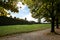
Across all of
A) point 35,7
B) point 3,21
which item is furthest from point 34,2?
point 3,21

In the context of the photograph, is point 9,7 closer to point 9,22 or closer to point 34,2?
point 34,2

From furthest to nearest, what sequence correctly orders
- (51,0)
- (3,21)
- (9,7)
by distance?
(3,21)
(51,0)
(9,7)

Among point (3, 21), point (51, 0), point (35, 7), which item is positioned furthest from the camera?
point (3, 21)

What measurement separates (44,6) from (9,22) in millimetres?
13957

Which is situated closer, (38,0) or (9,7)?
(9,7)

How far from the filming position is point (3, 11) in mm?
23031

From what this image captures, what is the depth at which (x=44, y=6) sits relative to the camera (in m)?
25.5

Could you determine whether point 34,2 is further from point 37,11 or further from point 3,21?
point 3,21

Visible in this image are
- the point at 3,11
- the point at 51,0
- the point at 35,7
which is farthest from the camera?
the point at 35,7

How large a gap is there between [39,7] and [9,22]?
13.1 metres

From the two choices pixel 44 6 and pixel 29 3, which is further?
pixel 29 3

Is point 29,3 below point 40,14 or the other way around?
the other way around

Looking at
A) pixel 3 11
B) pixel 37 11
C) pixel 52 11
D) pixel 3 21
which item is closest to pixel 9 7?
pixel 3 11

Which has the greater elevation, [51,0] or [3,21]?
[51,0]
